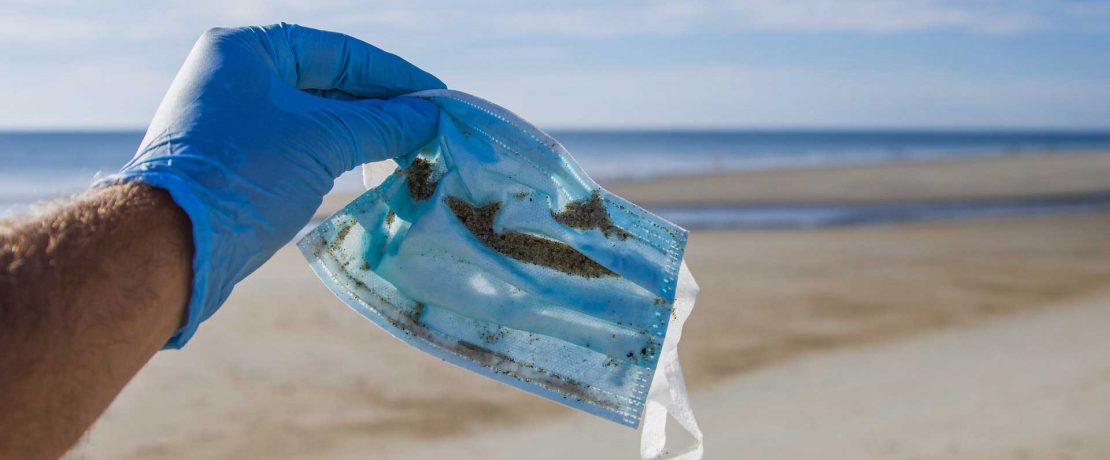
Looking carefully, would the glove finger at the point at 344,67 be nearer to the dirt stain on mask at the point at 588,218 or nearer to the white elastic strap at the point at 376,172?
the white elastic strap at the point at 376,172

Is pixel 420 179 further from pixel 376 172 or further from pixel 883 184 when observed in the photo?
pixel 883 184

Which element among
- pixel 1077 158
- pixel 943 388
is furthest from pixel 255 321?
pixel 1077 158

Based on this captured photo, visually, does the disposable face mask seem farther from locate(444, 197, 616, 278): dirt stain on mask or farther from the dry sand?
the dry sand

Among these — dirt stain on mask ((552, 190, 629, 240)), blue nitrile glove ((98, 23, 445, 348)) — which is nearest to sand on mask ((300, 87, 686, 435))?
A: dirt stain on mask ((552, 190, 629, 240))

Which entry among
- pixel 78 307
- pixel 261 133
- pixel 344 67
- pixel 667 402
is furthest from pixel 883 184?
pixel 78 307

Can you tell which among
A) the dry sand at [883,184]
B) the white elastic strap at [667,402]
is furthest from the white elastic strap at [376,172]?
the dry sand at [883,184]
